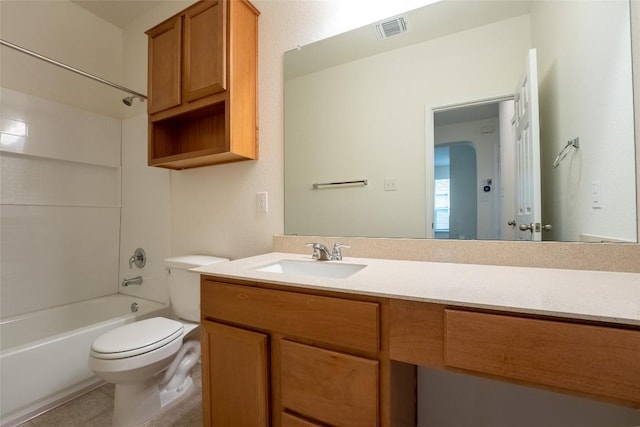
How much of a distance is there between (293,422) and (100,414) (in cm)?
128

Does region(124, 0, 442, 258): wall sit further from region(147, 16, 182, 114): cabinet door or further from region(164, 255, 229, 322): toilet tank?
region(147, 16, 182, 114): cabinet door

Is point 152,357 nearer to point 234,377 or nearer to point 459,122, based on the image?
point 234,377

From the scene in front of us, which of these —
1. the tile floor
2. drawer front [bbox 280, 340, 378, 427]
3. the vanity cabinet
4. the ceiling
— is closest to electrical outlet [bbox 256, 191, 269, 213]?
the vanity cabinet

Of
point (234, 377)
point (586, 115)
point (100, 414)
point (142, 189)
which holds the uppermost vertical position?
point (586, 115)

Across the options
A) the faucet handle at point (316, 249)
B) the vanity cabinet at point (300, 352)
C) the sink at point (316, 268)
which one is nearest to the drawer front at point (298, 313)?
the vanity cabinet at point (300, 352)

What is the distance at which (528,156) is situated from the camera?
41.8 inches

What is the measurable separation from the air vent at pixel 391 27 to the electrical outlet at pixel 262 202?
1.05m

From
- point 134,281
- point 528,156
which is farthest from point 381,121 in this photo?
point 134,281

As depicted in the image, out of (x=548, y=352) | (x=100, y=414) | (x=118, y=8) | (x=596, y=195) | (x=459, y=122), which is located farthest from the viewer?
(x=118, y=8)

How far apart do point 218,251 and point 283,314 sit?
110 centimetres

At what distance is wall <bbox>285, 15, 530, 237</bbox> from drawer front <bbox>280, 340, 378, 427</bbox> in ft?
2.25

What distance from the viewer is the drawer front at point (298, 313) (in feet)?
2.48

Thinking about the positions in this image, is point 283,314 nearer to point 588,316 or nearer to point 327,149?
point 588,316

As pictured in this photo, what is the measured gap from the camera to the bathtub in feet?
4.30
